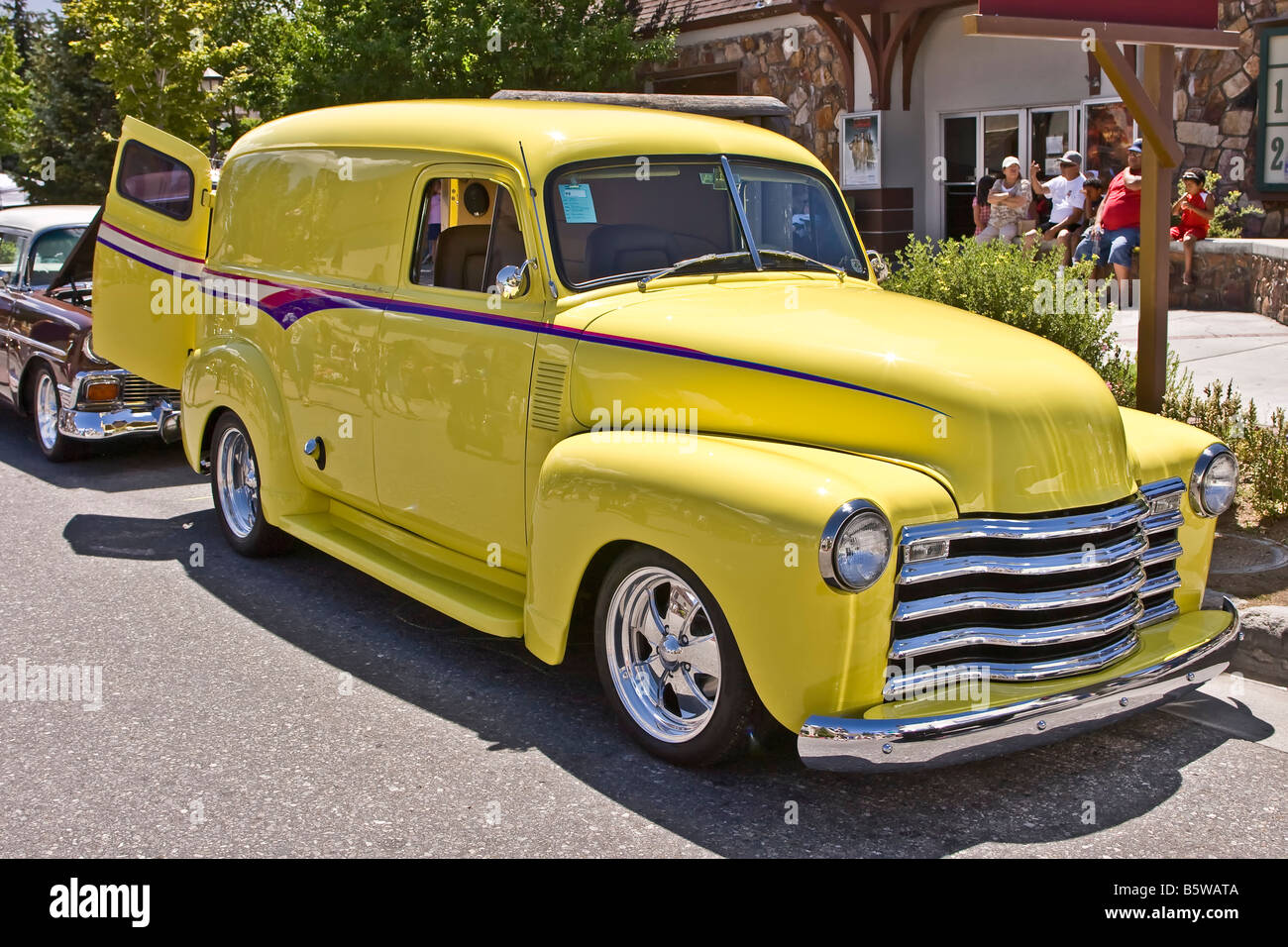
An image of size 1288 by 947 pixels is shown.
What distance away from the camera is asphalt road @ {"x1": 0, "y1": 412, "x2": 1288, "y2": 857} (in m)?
3.92

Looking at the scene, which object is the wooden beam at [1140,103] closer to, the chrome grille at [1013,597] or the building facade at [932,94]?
the chrome grille at [1013,597]

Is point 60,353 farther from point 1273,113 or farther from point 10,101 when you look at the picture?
point 10,101

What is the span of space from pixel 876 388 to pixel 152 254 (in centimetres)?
497

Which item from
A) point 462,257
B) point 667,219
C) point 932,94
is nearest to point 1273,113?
point 932,94

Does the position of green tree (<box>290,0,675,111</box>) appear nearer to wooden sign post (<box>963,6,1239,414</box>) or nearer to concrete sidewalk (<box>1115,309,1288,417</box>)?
concrete sidewalk (<box>1115,309,1288,417</box>)

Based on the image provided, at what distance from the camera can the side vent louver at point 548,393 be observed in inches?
188

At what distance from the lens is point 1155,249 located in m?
6.70

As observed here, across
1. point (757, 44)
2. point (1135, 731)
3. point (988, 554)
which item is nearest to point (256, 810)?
point (988, 554)

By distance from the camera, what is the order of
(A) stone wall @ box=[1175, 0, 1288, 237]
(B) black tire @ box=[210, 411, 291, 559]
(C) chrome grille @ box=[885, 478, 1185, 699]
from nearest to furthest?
1. (C) chrome grille @ box=[885, 478, 1185, 699]
2. (B) black tire @ box=[210, 411, 291, 559]
3. (A) stone wall @ box=[1175, 0, 1288, 237]

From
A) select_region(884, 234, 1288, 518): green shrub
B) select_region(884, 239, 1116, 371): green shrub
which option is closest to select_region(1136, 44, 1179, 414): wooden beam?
select_region(884, 234, 1288, 518): green shrub

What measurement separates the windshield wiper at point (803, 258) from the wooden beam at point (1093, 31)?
1.09m

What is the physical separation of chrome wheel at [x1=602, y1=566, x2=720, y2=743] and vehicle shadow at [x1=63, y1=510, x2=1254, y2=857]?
173 millimetres

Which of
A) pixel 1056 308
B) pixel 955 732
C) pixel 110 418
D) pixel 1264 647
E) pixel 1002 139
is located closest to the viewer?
pixel 955 732

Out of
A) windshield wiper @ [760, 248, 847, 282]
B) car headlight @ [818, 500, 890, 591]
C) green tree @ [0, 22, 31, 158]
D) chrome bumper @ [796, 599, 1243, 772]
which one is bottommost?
chrome bumper @ [796, 599, 1243, 772]
